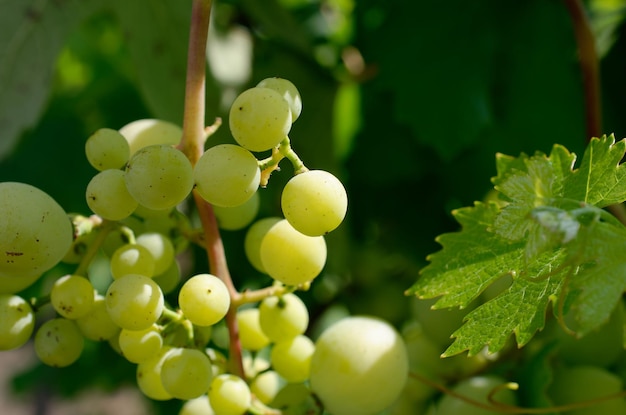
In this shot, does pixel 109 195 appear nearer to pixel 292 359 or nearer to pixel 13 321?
pixel 13 321

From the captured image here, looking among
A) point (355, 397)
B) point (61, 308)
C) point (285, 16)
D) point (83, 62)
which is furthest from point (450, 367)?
point (83, 62)

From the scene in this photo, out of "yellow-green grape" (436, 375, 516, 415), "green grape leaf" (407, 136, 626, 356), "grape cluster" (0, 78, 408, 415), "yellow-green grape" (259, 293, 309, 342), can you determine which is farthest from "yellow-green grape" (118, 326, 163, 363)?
"yellow-green grape" (436, 375, 516, 415)

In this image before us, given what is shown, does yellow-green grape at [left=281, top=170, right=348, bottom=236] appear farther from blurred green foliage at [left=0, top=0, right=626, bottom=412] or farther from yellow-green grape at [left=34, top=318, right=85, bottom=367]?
blurred green foliage at [left=0, top=0, right=626, bottom=412]

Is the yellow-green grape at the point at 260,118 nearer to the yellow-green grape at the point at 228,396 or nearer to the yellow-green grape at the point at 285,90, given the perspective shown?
the yellow-green grape at the point at 285,90

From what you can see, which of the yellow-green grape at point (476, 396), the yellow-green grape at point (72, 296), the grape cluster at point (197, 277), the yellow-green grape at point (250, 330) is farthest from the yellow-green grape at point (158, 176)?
the yellow-green grape at point (476, 396)

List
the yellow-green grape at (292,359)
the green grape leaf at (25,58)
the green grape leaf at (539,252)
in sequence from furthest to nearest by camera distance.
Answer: the green grape leaf at (25,58)
the yellow-green grape at (292,359)
the green grape leaf at (539,252)
